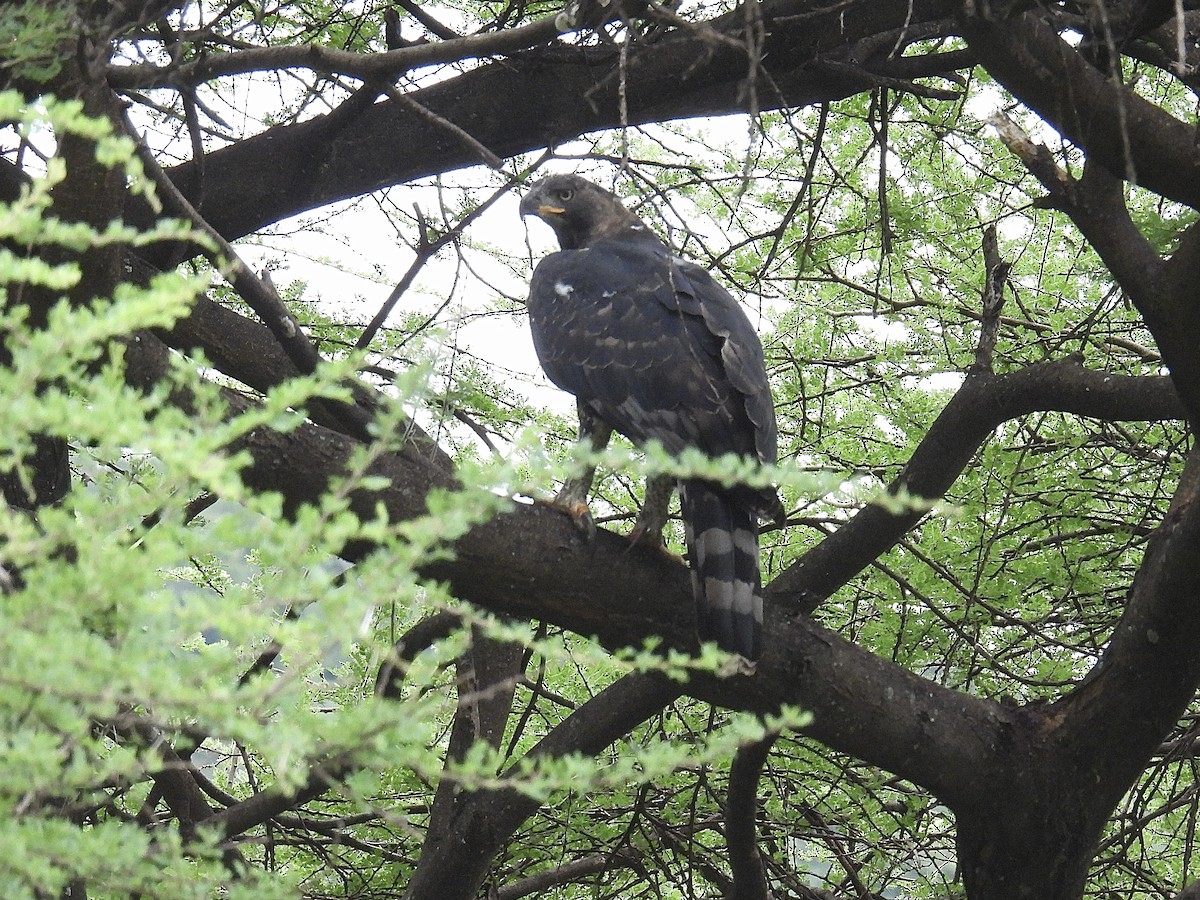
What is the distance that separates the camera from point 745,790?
389cm

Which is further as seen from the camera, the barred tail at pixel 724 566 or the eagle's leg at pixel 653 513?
the eagle's leg at pixel 653 513

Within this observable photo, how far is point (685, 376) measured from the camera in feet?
12.4

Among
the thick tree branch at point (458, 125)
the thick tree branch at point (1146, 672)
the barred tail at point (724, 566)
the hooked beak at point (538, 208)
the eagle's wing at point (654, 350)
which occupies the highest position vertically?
the hooked beak at point (538, 208)

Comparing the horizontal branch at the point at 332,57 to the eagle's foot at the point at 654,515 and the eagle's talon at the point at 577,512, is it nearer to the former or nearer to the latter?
the eagle's talon at the point at 577,512

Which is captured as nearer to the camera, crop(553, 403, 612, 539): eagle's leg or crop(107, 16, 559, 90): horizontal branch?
crop(107, 16, 559, 90): horizontal branch

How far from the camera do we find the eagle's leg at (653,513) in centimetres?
356

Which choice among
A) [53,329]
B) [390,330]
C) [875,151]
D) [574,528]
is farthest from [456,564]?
[875,151]

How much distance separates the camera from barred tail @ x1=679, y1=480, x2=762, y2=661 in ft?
10.8

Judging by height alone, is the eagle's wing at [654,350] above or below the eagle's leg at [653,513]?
above

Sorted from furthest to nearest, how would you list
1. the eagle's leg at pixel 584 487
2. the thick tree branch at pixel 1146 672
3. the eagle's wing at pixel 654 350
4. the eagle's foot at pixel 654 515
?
the eagle's wing at pixel 654 350
the eagle's foot at pixel 654 515
the eagle's leg at pixel 584 487
the thick tree branch at pixel 1146 672

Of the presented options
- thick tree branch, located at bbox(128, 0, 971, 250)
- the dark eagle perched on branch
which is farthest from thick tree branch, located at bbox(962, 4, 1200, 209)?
thick tree branch, located at bbox(128, 0, 971, 250)

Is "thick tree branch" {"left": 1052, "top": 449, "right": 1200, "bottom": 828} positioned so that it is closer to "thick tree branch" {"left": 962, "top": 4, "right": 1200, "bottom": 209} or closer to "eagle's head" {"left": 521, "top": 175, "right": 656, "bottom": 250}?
"thick tree branch" {"left": 962, "top": 4, "right": 1200, "bottom": 209}

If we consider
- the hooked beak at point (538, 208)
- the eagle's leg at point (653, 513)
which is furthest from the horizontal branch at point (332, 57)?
the hooked beak at point (538, 208)

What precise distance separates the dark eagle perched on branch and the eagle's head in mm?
583
